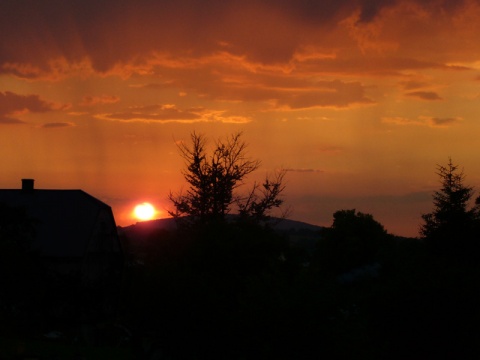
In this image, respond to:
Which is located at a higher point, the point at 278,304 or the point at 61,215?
the point at 61,215

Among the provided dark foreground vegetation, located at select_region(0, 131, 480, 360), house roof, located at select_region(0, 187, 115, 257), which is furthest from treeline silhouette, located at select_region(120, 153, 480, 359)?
house roof, located at select_region(0, 187, 115, 257)

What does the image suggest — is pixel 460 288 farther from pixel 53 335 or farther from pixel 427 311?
pixel 53 335

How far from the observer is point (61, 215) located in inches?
2203

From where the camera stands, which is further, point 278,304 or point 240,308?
point 240,308

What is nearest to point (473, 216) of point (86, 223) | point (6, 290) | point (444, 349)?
point (86, 223)

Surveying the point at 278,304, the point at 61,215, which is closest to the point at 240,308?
the point at 278,304

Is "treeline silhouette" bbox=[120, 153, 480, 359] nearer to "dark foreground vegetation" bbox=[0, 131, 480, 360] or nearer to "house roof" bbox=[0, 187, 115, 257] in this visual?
"dark foreground vegetation" bbox=[0, 131, 480, 360]

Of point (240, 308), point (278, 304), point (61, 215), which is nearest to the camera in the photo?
point (278, 304)

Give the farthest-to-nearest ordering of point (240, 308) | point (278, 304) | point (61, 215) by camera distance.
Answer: point (61, 215) → point (240, 308) → point (278, 304)

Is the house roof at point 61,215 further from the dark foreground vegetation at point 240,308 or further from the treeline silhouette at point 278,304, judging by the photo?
the treeline silhouette at point 278,304

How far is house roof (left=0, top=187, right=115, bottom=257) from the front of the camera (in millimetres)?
53375

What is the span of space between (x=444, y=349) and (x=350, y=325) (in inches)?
366

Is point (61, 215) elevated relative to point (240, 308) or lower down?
elevated

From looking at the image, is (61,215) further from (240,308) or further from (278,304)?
(278,304)
